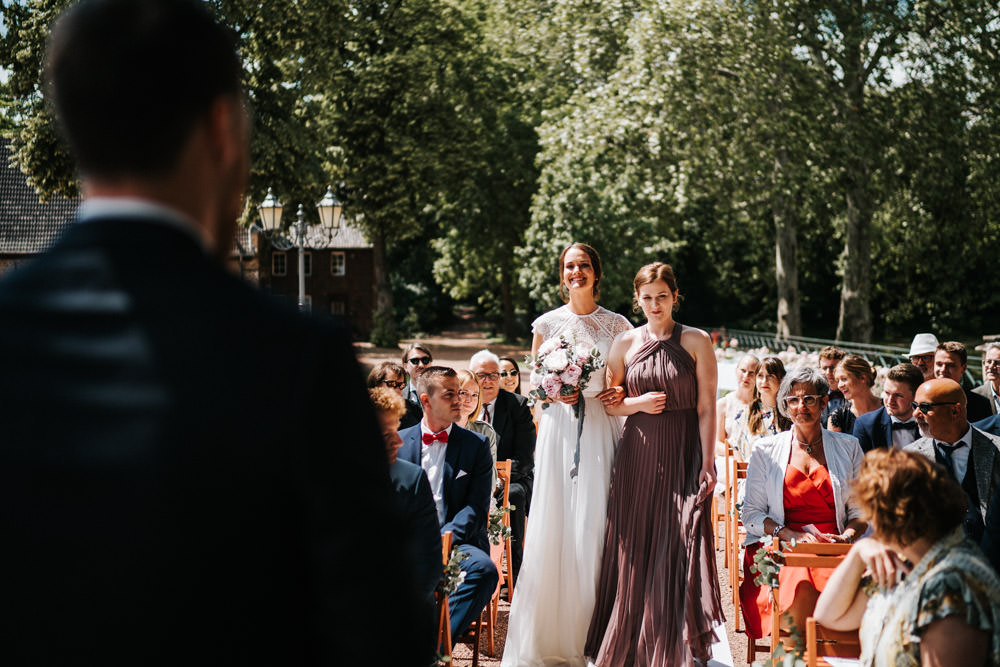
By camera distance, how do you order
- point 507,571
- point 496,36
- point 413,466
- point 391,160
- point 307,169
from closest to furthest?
point 413,466, point 507,571, point 307,169, point 391,160, point 496,36

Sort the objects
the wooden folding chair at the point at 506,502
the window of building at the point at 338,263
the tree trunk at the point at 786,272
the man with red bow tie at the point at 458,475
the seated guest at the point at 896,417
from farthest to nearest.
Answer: the window of building at the point at 338,263, the tree trunk at the point at 786,272, the wooden folding chair at the point at 506,502, the seated guest at the point at 896,417, the man with red bow tie at the point at 458,475

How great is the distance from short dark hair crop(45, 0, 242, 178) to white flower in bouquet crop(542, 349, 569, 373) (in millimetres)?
4951

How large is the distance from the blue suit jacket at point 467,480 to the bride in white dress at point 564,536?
62cm

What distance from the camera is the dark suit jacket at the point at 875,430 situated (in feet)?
20.7

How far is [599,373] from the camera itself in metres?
6.23

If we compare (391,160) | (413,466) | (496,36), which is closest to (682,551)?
(413,466)

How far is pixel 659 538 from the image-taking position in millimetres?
5945

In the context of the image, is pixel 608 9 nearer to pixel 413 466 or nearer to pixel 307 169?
pixel 307 169

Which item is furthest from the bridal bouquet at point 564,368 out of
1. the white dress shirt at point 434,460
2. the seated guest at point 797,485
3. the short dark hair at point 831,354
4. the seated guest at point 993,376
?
the seated guest at point 993,376

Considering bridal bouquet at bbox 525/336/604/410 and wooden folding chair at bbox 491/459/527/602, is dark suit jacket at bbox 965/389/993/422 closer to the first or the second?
bridal bouquet at bbox 525/336/604/410

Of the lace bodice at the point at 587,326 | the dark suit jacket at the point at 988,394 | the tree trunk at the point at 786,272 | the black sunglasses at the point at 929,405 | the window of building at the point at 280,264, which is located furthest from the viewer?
the window of building at the point at 280,264

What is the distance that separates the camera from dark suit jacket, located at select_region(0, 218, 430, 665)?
3.30 ft

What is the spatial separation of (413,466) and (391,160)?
3123 centimetres

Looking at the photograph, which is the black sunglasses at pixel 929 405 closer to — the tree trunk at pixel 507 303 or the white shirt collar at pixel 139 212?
the white shirt collar at pixel 139 212
